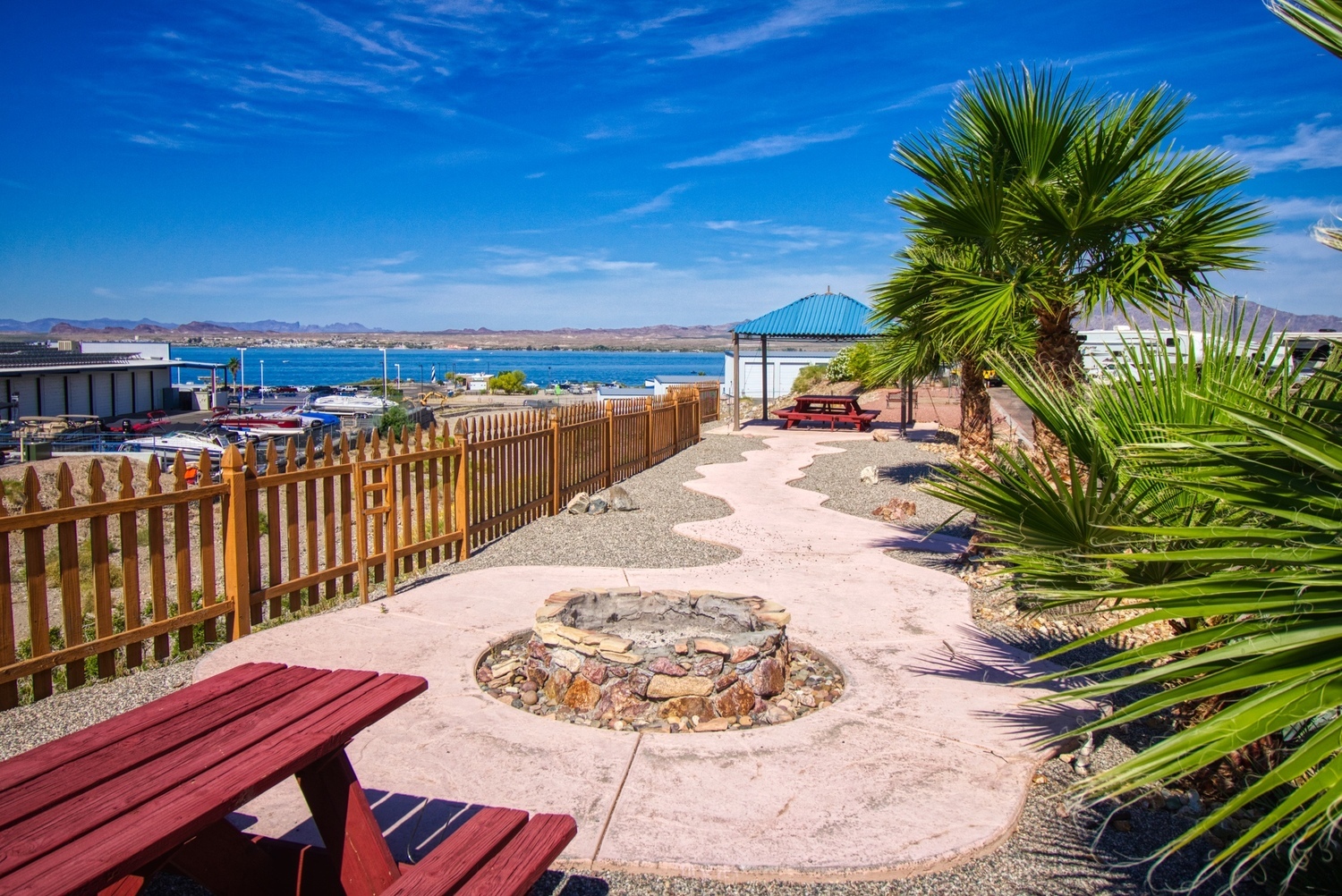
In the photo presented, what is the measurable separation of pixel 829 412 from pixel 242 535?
68.9ft

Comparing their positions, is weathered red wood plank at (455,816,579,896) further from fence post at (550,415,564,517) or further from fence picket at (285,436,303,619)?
fence post at (550,415,564,517)

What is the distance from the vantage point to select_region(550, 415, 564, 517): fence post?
1150 cm

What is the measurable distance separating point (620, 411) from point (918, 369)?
5745mm

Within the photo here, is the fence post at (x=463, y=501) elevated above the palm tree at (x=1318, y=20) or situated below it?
below

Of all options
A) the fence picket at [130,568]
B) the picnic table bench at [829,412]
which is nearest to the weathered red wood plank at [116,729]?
the fence picket at [130,568]

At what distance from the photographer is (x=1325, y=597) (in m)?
1.83

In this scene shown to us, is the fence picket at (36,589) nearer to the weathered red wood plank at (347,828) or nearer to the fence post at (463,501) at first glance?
the weathered red wood plank at (347,828)

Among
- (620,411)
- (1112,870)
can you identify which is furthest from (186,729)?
(620,411)

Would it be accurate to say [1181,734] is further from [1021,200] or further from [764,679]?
→ [1021,200]

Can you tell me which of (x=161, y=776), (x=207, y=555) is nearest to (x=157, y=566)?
(x=207, y=555)

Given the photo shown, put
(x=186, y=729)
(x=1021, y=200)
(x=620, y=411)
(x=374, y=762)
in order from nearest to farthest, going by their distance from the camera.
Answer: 1. (x=186, y=729)
2. (x=374, y=762)
3. (x=1021, y=200)
4. (x=620, y=411)

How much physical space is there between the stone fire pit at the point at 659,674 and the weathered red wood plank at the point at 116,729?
2.07 m

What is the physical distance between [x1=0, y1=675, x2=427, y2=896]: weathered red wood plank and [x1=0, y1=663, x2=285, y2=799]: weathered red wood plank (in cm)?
41

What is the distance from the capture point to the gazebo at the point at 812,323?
25078 mm
